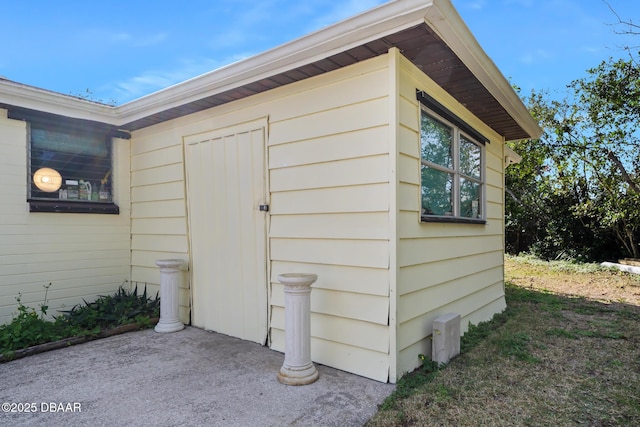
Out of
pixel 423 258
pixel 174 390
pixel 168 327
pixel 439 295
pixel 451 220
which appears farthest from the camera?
pixel 168 327

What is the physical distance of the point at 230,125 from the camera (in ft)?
12.0

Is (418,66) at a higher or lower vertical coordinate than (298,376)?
higher

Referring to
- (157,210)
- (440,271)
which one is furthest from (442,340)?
(157,210)

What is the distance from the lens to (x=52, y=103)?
12.7 feet

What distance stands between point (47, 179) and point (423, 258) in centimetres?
423

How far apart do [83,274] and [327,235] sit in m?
3.31

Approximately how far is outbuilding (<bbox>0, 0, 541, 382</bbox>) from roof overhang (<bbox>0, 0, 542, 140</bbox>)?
0.02 m

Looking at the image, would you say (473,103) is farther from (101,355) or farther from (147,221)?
(101,355)

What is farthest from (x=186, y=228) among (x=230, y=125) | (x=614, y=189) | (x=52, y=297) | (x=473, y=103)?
(x=614, y=189)

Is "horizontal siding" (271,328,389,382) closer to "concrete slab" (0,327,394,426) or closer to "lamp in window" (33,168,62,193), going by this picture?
"concrete slab" (0,327,394,426)

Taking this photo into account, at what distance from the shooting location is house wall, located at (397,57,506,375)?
8.87ft

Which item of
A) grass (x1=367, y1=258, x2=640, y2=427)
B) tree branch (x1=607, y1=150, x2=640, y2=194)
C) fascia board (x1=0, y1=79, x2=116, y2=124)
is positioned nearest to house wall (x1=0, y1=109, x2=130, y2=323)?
fascia board (x1=0, y1=79, x2=116, y2=124)

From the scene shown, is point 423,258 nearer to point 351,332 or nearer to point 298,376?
point 351,332

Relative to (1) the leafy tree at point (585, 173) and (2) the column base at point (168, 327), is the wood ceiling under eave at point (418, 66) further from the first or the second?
(1) the leafy tree at point (585, 173)
